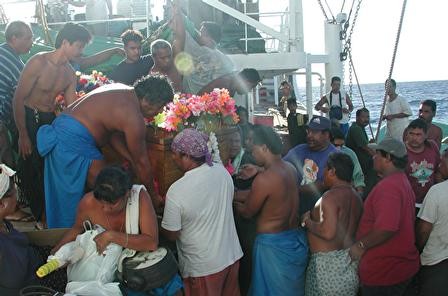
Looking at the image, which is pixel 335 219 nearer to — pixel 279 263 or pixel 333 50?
pixel 279 263

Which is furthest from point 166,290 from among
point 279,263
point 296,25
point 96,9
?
point 96,9

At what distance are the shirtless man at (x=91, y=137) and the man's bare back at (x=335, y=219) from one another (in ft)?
3.90

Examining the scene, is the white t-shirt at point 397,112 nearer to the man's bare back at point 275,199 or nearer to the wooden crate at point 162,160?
the man's bare back at point 275,199

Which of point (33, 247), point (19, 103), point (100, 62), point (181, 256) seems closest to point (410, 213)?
point (181, 256)

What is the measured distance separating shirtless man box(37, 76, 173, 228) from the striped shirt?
56.8 inches

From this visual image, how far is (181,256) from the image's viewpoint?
334 centimetres

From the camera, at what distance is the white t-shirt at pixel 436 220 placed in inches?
134

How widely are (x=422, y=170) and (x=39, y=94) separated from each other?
12.3 feet

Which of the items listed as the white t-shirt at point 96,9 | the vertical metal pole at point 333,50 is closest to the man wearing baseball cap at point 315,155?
the vertical metal pole at point 333,50

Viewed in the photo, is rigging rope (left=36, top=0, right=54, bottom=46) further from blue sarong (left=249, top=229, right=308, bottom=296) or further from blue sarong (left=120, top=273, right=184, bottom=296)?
blue sarong (left=120, top=273, right=184, bottom=296)

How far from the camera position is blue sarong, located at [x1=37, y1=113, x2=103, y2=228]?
3447 mm

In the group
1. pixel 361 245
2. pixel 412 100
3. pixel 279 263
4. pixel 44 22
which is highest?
pixel 44 22

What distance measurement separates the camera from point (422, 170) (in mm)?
4688

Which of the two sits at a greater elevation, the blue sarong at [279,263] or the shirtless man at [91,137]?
the shirtless man at [91,137]
